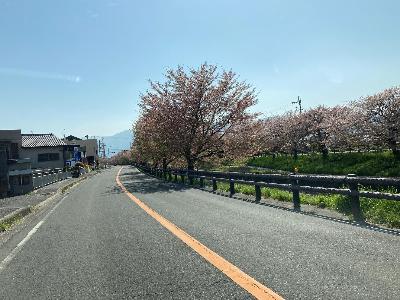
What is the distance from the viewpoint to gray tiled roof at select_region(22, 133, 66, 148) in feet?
252

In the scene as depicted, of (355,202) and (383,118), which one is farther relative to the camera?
(383,118)

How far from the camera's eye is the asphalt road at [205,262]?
4.71m

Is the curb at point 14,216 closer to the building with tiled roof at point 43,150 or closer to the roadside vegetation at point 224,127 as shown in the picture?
the roadside vegetation at point 224,127

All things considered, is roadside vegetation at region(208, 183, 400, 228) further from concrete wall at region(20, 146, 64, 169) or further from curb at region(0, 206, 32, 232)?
concrete wall at region(20, 146, 64, 169)

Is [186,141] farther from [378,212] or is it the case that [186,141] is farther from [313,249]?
[313,249]

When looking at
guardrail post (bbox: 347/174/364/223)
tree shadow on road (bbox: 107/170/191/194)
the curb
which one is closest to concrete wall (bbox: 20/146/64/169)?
tree shadow on road (bbox: 107/170/191/194)

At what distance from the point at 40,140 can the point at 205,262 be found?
7931 cm

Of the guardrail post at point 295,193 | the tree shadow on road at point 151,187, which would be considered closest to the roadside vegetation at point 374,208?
the guardrail post at point 295,193

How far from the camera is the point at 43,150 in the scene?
256 feet

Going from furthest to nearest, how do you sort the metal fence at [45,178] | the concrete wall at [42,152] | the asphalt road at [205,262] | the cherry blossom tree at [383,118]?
the concrete wall at [42,152], the cherry blossom tree at [383,118], the metal fence at [45,178], the asphalt road at [205,262]

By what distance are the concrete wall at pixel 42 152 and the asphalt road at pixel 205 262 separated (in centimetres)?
6964

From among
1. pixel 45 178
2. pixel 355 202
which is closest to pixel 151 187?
pixel 45 178

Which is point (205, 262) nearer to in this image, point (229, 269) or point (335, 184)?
point (229, 269)

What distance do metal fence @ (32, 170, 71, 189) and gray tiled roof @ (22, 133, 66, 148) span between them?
33.3m
